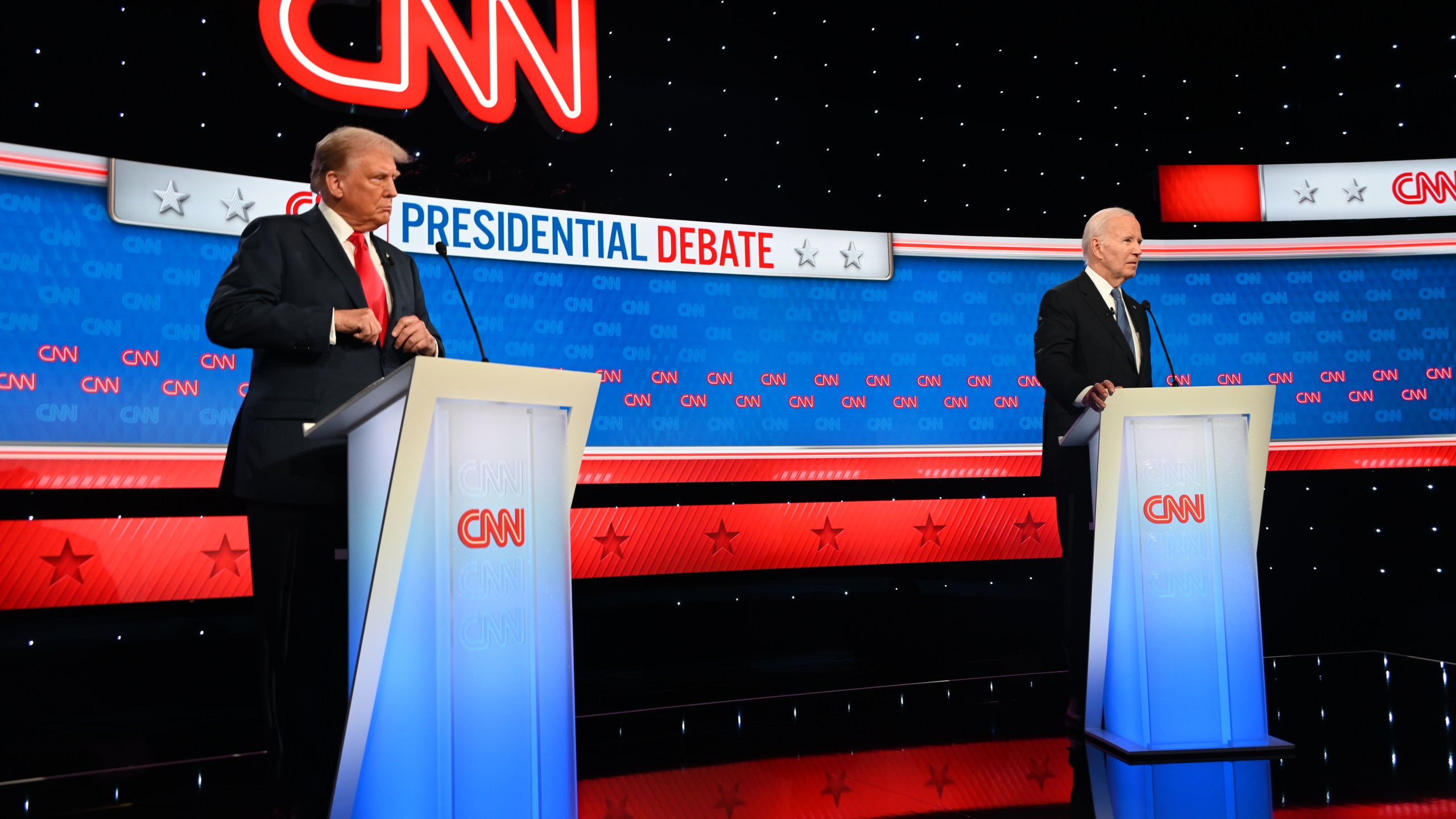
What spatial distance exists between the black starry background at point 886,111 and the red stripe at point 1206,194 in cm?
7

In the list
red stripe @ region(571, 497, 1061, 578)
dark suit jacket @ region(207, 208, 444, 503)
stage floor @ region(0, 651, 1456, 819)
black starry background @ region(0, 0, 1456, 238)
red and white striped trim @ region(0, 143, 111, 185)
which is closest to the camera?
dark suit jacket @ region(207, 208, 444, 503)

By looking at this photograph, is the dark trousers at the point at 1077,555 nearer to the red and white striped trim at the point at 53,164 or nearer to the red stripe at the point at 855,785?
the red stripe at the point at 855,785

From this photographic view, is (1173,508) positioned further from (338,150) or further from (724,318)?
(338,150)

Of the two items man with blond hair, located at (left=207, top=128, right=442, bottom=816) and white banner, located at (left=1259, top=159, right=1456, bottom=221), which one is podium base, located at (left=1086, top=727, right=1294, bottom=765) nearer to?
man with blond hair, located at (left=207, top=128, right=442, bottom=816)

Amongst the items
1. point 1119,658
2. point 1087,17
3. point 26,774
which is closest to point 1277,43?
point 1087,17

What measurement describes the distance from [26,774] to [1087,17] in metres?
4.72

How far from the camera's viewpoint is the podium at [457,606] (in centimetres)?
159

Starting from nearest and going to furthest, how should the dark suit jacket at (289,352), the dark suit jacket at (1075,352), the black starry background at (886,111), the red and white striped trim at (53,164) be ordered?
the dark suit jacket at (289,352) → the dark suit jacket at (1075,352) → the red and white striped trim at (53,164) → the black starry background at (886,111)

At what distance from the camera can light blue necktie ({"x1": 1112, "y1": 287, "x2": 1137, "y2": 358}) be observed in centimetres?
310

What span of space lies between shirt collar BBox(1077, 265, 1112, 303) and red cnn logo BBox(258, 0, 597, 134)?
6.52ft

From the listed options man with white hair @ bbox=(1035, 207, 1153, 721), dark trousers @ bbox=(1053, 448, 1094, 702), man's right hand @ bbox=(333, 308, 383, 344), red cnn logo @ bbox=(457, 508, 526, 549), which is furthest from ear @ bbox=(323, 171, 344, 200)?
dark trousers @ bbox=(1053, 448, 1094, 702)

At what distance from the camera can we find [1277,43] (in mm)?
4621

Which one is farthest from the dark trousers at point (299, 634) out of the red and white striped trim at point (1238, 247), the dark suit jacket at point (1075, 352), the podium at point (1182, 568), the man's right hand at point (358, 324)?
the red and white striped trim at point (1238, 247)

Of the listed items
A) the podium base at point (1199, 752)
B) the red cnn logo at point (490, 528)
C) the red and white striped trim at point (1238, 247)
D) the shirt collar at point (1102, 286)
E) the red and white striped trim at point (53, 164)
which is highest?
the red and white striped trim at point (53, 164)
